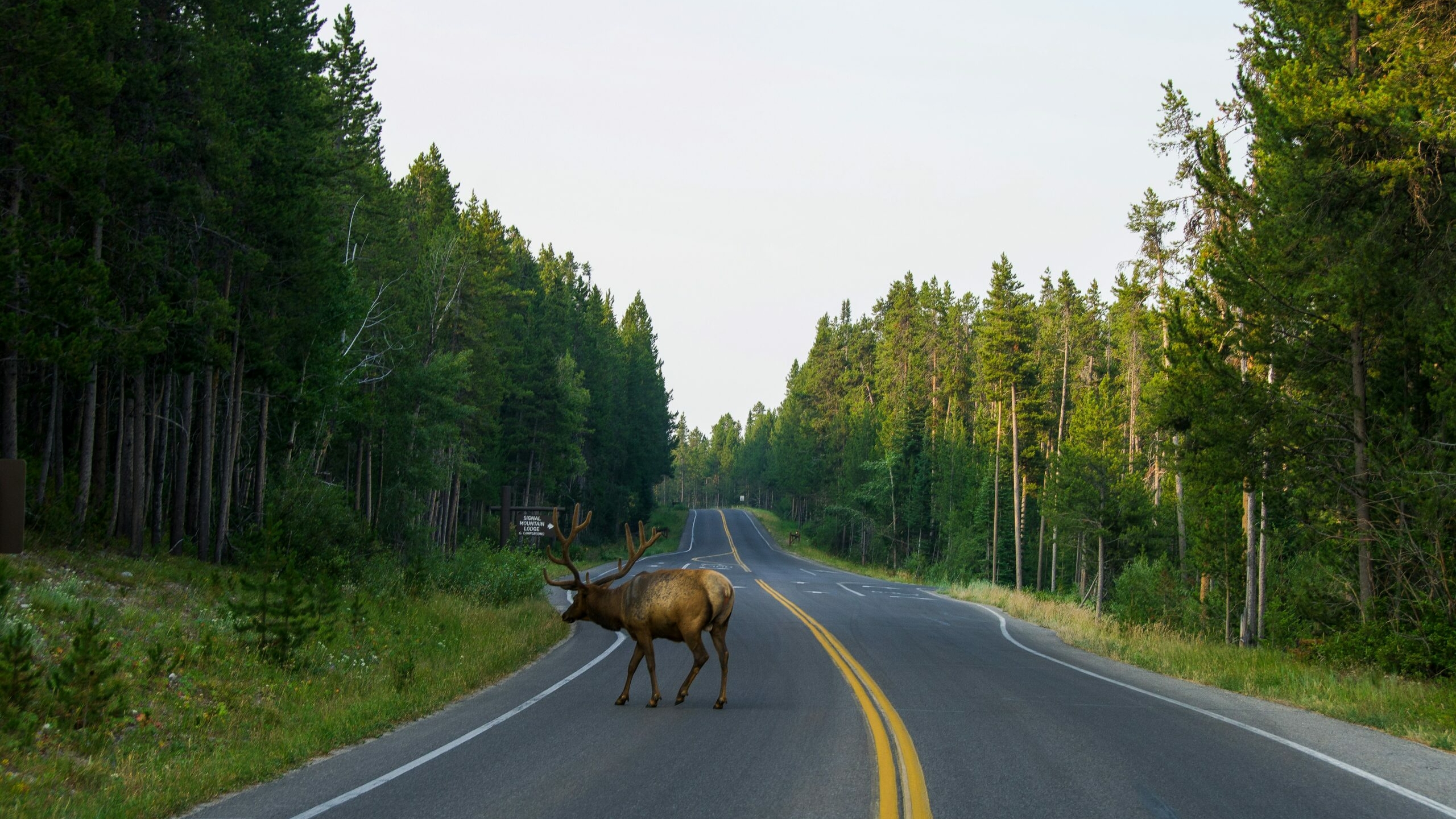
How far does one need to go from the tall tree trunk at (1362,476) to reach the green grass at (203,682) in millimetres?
13652

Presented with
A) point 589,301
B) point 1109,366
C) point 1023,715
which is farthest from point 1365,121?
point 589,301

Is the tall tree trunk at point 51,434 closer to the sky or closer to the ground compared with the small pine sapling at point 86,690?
closer to the sky

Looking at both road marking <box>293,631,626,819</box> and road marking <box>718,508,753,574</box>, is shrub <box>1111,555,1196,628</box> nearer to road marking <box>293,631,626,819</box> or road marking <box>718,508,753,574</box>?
road marking <box>718,508,753,574</box>

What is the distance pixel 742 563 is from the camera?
2447 inches

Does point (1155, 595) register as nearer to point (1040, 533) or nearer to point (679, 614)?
point (1040, 533)

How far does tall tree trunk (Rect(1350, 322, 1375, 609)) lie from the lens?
599 inches

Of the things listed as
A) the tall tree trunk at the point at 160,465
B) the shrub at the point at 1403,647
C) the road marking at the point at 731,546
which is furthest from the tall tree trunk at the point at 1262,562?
the road marking at the point at 731,546

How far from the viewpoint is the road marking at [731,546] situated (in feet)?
183

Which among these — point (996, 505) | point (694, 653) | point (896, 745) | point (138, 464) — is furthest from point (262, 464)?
point (996, 505)

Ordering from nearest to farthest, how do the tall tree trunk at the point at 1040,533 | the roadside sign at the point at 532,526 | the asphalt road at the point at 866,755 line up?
the asphalt road at the point at 866,755 < the roadside sign at the point at 532,526 < the tall tree trunk at the point at 1040,533

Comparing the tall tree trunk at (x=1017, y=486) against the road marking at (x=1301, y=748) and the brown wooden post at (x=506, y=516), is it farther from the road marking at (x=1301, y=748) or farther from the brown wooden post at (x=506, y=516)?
the road marking at (x=1301, y=748)

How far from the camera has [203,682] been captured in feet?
34.3

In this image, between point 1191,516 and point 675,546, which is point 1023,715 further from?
point 675,546

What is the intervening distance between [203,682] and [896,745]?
24.9ft
